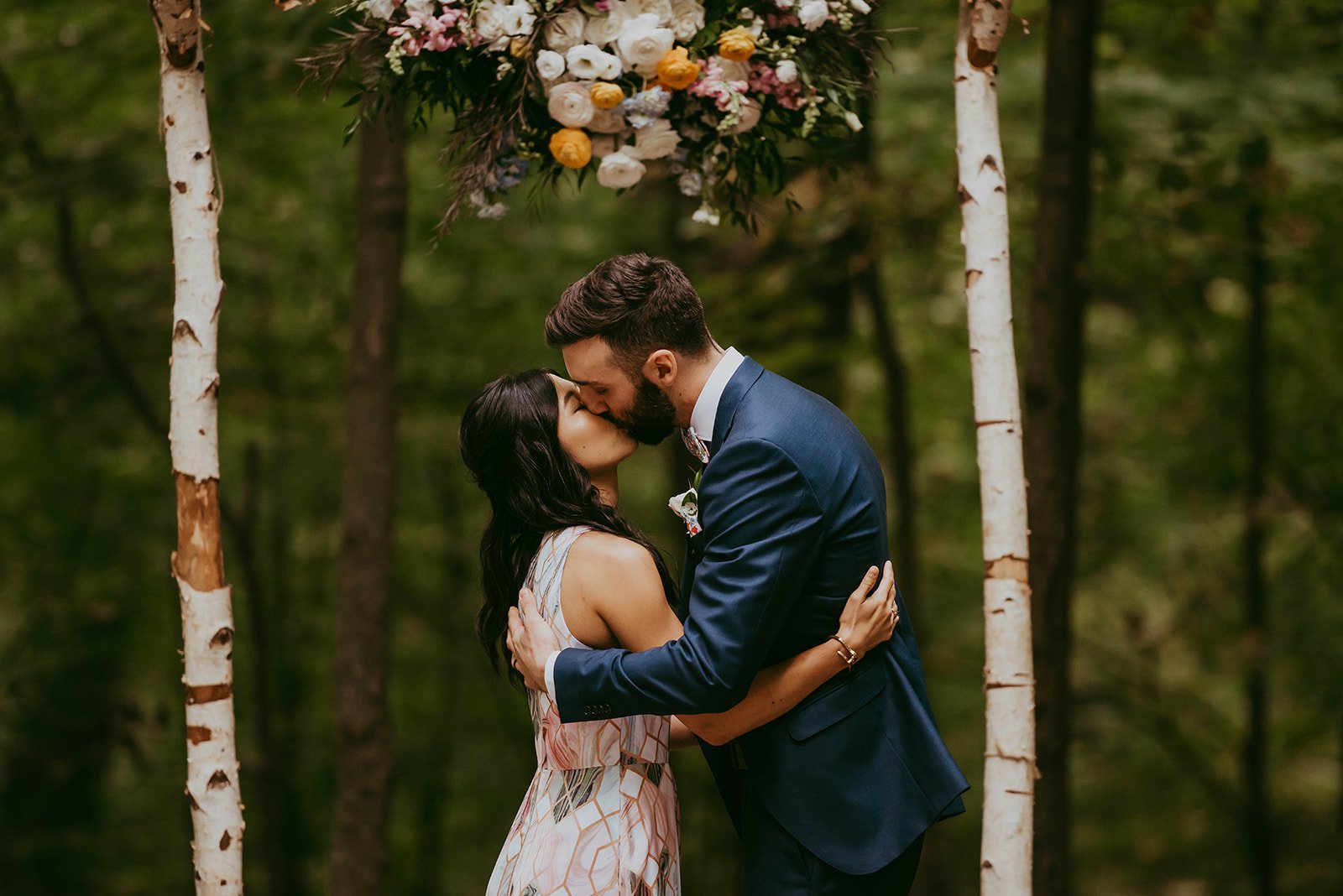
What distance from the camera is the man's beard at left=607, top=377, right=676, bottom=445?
2.65 meters

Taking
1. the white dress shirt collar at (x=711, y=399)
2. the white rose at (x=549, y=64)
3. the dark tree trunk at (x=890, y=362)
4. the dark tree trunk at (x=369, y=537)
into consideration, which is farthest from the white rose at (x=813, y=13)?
the dark tree trunk at (x=890, y=362)

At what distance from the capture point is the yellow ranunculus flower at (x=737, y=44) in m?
2.75

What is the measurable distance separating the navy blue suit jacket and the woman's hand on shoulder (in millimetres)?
49

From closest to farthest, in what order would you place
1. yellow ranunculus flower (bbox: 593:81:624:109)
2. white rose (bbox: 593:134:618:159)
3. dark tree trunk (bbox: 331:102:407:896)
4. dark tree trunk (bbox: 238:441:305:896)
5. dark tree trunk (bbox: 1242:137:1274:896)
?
1. yellow ranunculus flower (bbox: 593:81:624:109)
2. white rose (bbox: 593:134:618:159)
3. dark tree trunk (bbox: 331:102:407:896)
4. dark tree trunk (bbox: 1242:137:1274:896)
5. dark tree trunk (bbox: 238:441:305:896)

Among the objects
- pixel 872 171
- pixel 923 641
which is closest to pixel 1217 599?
pixel 923 641

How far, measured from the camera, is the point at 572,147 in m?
2.84

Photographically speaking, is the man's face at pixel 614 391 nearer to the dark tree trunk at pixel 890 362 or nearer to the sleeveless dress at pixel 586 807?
the sleeveless dress at pixel 586 807

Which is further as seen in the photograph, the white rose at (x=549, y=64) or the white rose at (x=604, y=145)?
the white rose at (x=604, y=145)

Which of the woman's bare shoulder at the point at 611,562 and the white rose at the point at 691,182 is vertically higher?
the white rose at the point at 691,182

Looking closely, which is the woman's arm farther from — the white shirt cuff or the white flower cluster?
the white flower cluster

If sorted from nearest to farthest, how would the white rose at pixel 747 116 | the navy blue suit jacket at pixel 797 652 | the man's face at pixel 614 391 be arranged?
1. the navy blue suit jacket at pixel 797 652
2. the man's face at pixel 614 391
3. the white rose at pixel 747 116

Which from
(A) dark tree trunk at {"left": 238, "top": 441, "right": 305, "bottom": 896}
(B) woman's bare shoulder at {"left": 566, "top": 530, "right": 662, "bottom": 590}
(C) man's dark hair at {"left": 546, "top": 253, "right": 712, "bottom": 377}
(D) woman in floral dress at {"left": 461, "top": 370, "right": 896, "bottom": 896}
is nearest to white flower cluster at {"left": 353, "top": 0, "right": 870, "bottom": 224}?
(C) man's dark hair at {"left": 546, "top": 253, "right": 712, "bottom": 377}

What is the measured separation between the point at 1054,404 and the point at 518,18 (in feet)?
6.96

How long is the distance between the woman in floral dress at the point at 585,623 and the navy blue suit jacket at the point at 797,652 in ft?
0.25
